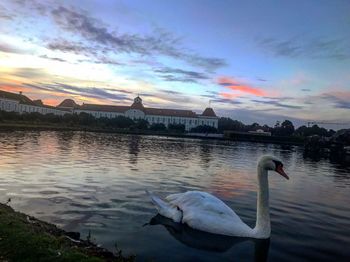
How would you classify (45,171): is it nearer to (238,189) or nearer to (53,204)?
(53,204)

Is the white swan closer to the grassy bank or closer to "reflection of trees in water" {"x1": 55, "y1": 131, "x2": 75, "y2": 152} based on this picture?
the grassy bank

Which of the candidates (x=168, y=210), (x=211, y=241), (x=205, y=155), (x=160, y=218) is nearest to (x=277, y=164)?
(x=211, y=241)

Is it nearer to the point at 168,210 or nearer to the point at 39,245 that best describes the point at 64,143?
the point at 168,210

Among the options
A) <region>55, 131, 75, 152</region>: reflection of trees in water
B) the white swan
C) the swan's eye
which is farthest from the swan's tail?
<region>55, 131, 75, 152</region>: reflection of trees in water

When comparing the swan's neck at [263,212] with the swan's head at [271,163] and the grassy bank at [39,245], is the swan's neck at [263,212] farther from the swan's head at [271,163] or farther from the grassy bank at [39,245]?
the grassy bank at [39,245]

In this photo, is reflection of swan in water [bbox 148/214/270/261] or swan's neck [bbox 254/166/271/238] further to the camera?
swan's neck [bbox 254/166/271/238]

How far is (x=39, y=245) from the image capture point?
26.8 feet

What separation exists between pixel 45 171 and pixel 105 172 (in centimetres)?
324

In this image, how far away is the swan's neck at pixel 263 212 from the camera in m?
10.9

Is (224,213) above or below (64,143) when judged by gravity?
above

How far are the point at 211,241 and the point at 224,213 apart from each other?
90cm

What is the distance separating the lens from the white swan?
11.0 m

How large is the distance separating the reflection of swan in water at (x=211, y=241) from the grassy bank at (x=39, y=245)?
2.39 meters

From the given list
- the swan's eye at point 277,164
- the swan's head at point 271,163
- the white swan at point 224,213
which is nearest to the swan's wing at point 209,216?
the white swan at point 224,213
